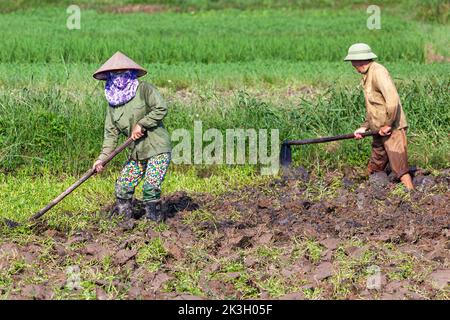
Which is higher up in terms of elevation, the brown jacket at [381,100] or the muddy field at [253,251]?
the brown jacket at [381,100]

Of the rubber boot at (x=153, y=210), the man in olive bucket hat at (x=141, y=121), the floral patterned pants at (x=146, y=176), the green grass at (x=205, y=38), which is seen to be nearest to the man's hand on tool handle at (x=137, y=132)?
the man in olive bucket hat at (x=141, y=121)

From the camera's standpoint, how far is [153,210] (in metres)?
8.37

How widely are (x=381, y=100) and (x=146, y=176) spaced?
2351mm

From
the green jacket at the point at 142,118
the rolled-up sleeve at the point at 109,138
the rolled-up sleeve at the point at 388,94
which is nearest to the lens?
the green jacket at the point at 142,118

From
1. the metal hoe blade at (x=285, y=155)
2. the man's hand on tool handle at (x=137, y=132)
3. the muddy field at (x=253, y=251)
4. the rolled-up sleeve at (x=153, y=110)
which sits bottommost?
the muddy field at (x=253, y=251)

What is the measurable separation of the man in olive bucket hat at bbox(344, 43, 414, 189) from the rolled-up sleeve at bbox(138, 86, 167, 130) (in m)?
1.96

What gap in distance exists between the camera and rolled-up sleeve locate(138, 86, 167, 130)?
8.17m

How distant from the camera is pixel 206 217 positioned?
8586mm

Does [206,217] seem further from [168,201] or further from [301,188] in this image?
[301,188]

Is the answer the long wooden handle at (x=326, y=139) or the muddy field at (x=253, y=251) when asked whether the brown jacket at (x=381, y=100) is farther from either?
the muddy field at (x=253, y=251)

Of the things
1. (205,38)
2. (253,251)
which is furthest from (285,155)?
(205,38)

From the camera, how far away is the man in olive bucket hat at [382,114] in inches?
368

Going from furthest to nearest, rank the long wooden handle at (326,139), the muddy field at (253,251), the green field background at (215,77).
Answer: the green field background at (215,77) < the long wooden handle at (326,139) < the muddy field at (253,251)

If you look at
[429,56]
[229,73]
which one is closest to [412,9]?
[429,56]
